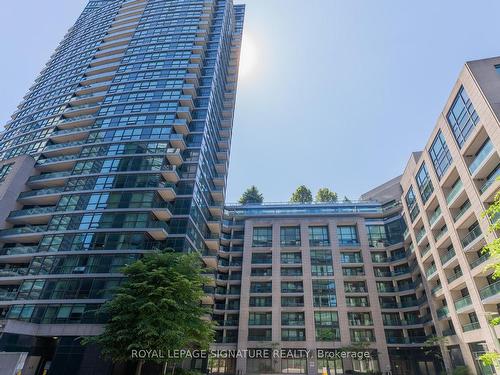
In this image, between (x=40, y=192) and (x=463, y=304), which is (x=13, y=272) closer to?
(x=40, y=192)

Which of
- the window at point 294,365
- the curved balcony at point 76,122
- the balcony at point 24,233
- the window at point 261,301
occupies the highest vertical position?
the curved balcony at point 76,122

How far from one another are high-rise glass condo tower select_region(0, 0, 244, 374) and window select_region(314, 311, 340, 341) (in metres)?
22.5

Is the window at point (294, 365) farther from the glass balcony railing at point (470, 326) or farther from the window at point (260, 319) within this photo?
the glass balcony railing at point (470, 326)

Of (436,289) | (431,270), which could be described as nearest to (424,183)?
(431,270)

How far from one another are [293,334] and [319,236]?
60.8 feet

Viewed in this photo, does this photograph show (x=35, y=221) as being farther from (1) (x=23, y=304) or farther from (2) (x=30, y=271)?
(1) (x=23, y=304)

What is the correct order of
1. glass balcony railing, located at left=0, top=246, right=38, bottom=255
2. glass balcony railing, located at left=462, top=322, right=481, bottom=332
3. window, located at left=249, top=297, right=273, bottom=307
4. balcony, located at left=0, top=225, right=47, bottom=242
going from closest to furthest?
1. glass balcony railing, located at left=462, top=322, right=481, bottom=332
2. glass balcony railing, located at left=0, top=246, right=38, bottom=255
3. balcony, located at left=0, top=225, right=47, bottom=242
4. window, located at left=249, top=297, right=273, bottom=307

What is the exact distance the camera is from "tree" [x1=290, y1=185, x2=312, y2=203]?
249ft

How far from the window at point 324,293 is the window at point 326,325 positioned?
144cm

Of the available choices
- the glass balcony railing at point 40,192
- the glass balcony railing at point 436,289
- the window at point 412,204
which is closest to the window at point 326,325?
the glass balcony railing at point 436,289

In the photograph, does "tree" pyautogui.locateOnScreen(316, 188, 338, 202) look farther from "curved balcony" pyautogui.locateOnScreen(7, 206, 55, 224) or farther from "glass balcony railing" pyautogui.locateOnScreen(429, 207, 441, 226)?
"curved balcony" pyautogui.locateOnScreen(7, 206, 55, 224)

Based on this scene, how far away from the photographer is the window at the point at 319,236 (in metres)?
57.9

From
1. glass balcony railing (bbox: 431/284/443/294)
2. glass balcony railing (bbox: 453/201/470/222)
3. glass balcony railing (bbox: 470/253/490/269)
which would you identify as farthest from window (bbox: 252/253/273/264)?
glass balcony railing (bbox: 470/253/490/269)

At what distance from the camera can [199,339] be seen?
89.2ft
